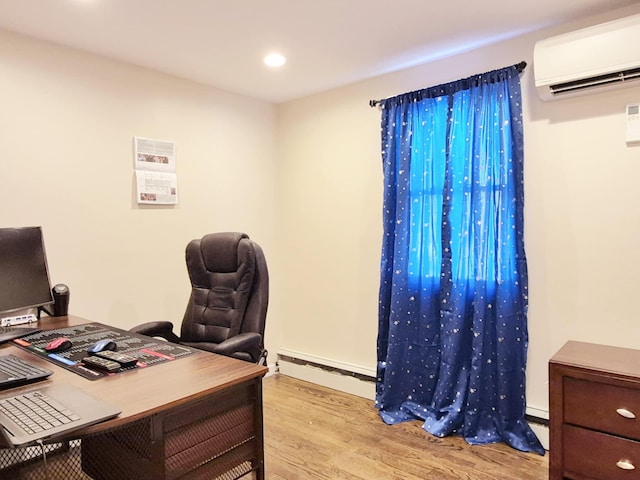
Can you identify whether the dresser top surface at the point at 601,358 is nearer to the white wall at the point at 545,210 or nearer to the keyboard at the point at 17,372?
the white wall at the point at 545,210

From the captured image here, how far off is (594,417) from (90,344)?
220 centimetres

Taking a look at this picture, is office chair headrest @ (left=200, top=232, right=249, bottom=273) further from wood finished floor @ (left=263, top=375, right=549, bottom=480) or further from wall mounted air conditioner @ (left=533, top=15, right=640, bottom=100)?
wall mounted air conditioner @ (left=533, top=15, right=640, bottom=100)

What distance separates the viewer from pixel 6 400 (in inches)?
49.3

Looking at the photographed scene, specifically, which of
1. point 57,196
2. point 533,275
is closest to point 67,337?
point 57,196

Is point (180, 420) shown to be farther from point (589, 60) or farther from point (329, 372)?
point (589, 60)

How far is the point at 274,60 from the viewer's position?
9.71 feet

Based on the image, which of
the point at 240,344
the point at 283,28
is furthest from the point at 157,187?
the point at 240,344

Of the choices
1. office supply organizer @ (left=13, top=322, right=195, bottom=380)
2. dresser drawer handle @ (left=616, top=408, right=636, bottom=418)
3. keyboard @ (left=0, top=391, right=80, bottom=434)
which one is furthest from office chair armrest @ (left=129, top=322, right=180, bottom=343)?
dresser drawer handle @ (left=616, top=408, right=636, bottom=418)

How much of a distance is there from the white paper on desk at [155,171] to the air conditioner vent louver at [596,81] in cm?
249

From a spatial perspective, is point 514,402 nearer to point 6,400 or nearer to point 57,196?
point 6,400

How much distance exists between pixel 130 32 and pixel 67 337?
5.59ft

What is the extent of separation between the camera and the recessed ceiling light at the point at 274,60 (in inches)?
114

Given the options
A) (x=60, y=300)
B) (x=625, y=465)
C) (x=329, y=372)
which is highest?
(x=60, y=300)

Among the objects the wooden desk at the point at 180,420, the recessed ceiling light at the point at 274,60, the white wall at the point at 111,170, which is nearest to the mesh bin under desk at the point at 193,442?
the wooden desk at the point at 180,420
